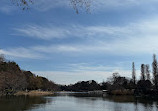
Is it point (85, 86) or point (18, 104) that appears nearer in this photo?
point (18, 104)

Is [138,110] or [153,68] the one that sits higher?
[153,68]

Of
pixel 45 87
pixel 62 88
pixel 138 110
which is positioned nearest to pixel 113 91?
pixel 45 87

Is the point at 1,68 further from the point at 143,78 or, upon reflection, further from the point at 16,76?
the point at 143,78

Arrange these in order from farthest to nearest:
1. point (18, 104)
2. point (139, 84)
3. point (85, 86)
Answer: point (85, 86)
point (139, 84)
point (18, 104)

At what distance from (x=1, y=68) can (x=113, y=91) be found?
1540 inches

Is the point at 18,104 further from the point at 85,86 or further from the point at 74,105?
the point at 85,86

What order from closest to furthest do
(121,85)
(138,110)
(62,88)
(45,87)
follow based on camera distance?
(138,110), (121,85), (45,87), (62,88)

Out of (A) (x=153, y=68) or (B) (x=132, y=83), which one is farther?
(B) (x=132, y=83)

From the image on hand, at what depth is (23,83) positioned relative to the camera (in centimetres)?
6050

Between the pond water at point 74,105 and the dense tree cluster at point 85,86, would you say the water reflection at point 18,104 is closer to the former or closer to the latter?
the pond water at point 74,105

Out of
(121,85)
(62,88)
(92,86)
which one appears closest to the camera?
(121,85)

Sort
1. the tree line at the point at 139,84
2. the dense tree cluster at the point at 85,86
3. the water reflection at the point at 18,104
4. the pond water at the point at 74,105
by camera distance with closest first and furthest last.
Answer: the water reflection at the point at 18,104, the pond water at the point at 74,105, the tree line at the point at 139,84, the dense tree cluster at the point at 85,86

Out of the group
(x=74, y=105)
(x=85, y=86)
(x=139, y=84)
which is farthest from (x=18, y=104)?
(x=85, y=86)

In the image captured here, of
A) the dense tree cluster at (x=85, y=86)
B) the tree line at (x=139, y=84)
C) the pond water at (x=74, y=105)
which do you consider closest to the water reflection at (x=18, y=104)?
the pond water at (x=74, y=105)
